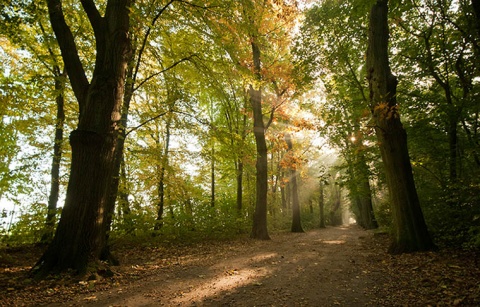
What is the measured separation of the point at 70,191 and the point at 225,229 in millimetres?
8455

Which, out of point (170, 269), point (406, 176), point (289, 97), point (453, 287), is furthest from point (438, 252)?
point (289, 97)

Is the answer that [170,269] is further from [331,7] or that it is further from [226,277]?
[331,7]

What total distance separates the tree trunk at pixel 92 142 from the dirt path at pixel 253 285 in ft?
→ 4.30

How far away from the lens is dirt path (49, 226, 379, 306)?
12.1 feet

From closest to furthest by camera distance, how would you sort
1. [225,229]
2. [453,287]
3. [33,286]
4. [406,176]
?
[453,287] < [33,286] < [406,176] < [225,229]

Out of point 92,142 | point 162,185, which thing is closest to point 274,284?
point 92,142

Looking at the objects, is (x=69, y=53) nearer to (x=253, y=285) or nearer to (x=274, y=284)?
(x=253, y=285)

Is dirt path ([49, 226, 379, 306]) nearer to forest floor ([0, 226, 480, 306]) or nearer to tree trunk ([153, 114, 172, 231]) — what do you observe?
forest floor ([0, 226, 480, 306])

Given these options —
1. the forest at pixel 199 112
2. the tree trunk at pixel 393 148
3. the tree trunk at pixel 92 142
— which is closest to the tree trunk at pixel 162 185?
the forest at pixel 199 112

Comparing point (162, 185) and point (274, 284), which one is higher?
point (162, 185)

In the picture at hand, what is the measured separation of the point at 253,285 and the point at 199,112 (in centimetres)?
679

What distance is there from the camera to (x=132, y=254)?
7.80 m

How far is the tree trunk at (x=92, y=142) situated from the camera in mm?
4914

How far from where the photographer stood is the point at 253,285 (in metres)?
4.34
